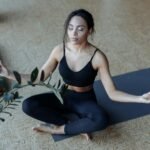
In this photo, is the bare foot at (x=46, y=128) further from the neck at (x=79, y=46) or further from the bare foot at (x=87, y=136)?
the neck at (x=79, y=46)

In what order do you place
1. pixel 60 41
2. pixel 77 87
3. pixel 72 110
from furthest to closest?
pixel 60 41, pixel 72 110, pixel 77 87

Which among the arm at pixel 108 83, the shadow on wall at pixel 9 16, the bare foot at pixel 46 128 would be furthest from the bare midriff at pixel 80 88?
the shadow on wall at pixel 9 16

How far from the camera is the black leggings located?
5.11 feet

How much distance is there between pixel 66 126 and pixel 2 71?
492 millimetres

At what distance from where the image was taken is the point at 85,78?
4.88 ft

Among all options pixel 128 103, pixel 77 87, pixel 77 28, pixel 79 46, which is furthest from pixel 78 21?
pixel 128 103

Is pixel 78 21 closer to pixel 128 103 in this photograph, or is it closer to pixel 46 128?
pixel 46 128

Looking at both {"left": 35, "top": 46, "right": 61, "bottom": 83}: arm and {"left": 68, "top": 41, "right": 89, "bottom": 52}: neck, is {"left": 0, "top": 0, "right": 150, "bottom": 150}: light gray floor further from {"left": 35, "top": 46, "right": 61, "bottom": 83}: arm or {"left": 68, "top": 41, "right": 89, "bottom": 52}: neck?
{"left": 68, "top": 41, "right": 89, "bottom": 52}: neck

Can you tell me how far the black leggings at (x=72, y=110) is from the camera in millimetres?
1559

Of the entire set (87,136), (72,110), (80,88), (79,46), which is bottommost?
(87,136)

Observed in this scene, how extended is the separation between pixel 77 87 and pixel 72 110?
18 cm

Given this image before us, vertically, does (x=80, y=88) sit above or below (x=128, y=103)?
above

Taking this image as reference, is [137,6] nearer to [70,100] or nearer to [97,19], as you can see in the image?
[97,19]

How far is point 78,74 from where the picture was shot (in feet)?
4.83
